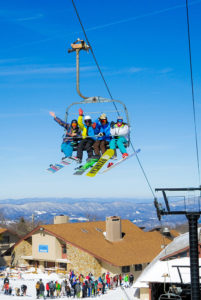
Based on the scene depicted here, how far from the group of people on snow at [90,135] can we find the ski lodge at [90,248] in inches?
988

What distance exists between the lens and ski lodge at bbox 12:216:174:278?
133ft

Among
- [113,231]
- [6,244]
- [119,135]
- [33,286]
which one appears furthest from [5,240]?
[119,135]

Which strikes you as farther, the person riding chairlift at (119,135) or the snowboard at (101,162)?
the person riding chairlift at (119,135)

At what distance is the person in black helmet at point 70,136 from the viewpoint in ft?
52.1

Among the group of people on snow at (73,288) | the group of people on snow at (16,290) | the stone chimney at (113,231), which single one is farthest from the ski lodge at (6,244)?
the group of people on snow at (73,288)

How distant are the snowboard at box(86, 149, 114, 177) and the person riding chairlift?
0.81ft

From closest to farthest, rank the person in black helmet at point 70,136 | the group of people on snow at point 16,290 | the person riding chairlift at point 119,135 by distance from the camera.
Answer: the person riding chairlift at point 119,135 → the person in black helmet at point 70,136 → the group of people on snow at point 16,290

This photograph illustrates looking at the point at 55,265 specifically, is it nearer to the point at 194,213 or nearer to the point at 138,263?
the point at 138,263

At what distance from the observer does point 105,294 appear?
31047 mm

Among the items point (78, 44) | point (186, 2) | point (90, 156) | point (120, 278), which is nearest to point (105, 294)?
point (120, 278)

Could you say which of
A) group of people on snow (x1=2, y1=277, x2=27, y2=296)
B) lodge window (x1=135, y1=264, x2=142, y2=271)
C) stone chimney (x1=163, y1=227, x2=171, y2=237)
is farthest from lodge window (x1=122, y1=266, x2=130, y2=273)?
group of people on snow (x1=2, y1=277, x2=27, y2=296)

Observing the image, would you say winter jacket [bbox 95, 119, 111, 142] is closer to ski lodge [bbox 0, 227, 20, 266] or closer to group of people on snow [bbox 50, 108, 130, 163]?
group of people on snow [bbox 50, 108, 130, 163]

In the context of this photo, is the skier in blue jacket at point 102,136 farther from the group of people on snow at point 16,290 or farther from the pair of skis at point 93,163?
the group of people on snow at point 16,290

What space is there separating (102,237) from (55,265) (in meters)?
5.42
